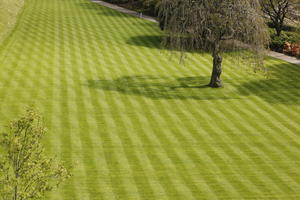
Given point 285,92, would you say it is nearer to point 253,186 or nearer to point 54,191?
point 253,186

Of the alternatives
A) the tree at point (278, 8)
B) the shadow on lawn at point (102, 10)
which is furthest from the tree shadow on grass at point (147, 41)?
the tree at point (278, 8)

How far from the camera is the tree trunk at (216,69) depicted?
140 feet

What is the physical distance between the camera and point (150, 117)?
119ft

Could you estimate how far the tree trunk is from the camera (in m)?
42.5

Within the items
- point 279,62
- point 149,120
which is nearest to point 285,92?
point 279,62

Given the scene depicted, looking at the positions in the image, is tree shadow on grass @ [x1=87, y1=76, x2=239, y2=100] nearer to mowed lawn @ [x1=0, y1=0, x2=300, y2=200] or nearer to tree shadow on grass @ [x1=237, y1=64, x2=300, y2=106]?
mowed lawn @ [x1=0, y1=0, x2=300, y2=200]

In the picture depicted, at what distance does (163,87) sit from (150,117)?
7.06 meters

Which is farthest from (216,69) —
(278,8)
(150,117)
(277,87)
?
(278,8)

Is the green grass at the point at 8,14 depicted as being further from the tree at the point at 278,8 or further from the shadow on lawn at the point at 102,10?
the tree at the point at 278,8

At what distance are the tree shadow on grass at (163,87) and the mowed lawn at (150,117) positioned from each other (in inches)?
3.2

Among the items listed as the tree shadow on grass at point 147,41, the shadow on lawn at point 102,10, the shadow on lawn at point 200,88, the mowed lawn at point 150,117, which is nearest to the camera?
the mowed lawn at point 150,117

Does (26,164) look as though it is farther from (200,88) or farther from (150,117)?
(200,88)

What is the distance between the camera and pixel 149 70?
155ft

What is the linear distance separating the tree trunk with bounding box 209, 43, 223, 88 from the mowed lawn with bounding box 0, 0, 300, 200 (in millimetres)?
777
